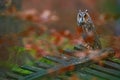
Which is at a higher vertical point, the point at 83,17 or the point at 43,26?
the point at 43,26

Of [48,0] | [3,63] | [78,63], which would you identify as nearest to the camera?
[78,63]

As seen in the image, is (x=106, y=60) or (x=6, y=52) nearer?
(x=106, y=60)

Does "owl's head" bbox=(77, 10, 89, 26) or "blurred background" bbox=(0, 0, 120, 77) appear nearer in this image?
"owl's head" bbox=(77, 10, 89, 26)

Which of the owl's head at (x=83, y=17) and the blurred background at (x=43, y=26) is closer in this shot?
the owl's head at (x=83, y=17)

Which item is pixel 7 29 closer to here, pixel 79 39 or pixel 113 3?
pixel 79 39

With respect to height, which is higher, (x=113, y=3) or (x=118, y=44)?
(x=113, y=3)

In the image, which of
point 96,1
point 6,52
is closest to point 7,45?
point 6,52

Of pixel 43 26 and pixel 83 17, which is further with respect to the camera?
pixel 43 26

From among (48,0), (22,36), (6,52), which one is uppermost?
(48,0)
